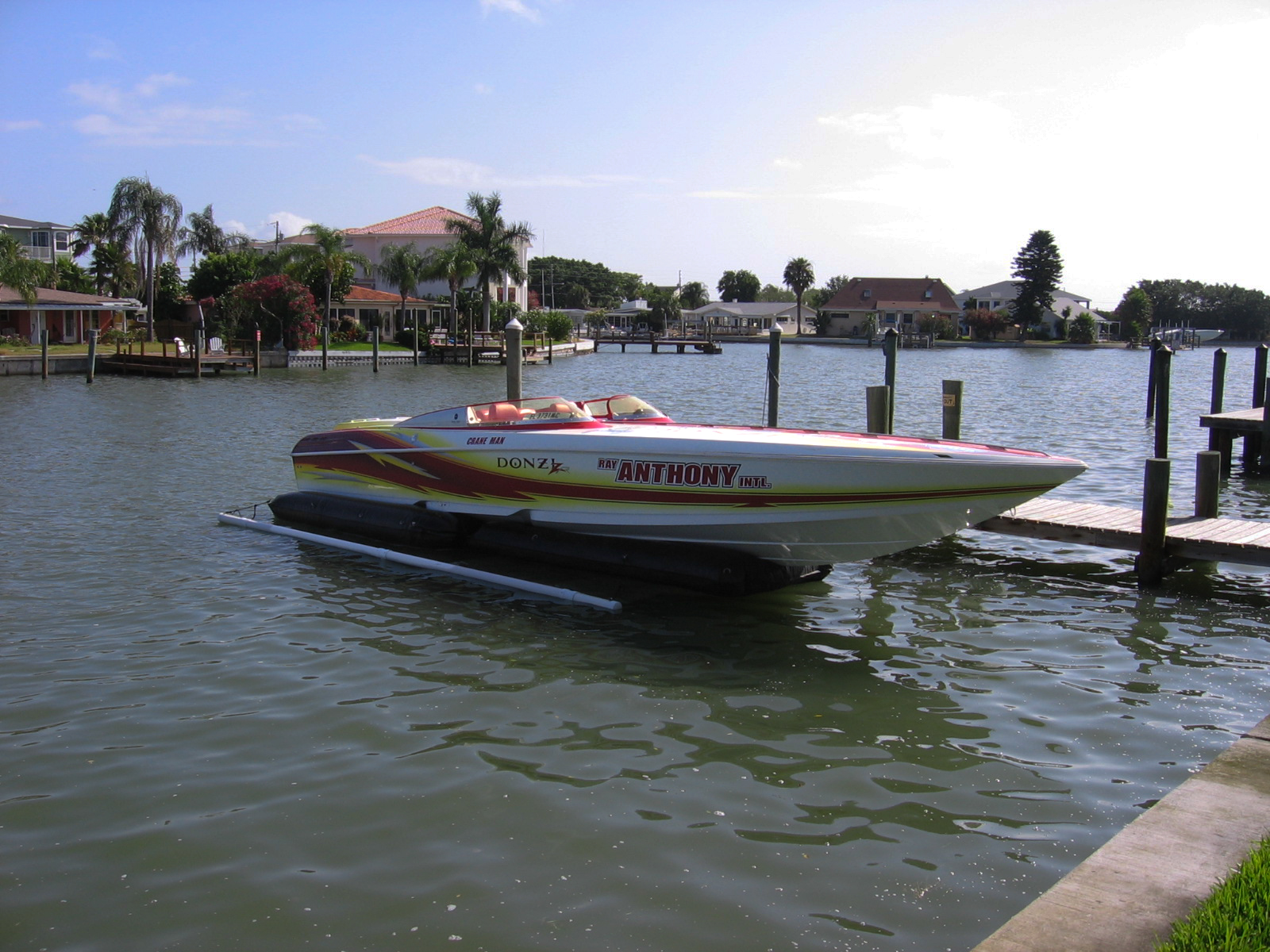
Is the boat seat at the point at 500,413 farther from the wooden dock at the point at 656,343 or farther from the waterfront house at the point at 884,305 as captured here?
the waterfront house at the point at 884,305

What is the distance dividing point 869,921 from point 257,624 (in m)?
6.62

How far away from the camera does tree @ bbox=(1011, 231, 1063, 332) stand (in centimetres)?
10375

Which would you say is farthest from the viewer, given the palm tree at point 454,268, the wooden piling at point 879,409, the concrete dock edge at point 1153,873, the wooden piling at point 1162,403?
the palm tree at point 454,268

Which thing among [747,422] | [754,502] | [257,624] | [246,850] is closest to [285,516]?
[257,624]

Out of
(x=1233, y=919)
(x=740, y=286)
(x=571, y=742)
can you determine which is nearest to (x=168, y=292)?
(x=571, y=742)

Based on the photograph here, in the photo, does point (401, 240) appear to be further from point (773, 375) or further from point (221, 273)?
point (773, 375)

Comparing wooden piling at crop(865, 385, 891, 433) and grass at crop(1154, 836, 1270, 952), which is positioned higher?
wooden piling at crop(865, 385, 891, 433)

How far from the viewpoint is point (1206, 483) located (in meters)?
11.6

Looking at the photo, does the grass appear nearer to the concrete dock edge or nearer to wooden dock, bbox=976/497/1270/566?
the concrete dock edge

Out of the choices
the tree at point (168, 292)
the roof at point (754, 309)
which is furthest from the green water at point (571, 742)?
the roof at point (754, 309)

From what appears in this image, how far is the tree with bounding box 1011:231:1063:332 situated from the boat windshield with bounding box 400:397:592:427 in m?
104

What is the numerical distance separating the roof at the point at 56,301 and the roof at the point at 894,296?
78.3 meters

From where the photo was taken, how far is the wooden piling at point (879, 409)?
1402 cm

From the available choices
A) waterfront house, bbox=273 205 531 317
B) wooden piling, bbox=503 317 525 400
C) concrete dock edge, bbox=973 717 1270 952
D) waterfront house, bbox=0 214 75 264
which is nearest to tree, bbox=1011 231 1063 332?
waterfront house, bbox=273 205 531 317
